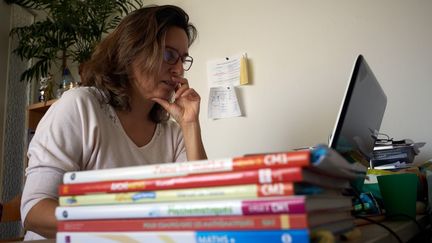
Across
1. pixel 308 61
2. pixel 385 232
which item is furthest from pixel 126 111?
pixel 308 61

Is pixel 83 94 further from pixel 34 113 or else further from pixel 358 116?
pixel 34 113

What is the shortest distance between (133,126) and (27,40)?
1.54 metres

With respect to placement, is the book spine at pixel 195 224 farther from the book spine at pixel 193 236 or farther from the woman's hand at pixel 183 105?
the woman's hand at pixel 183 105

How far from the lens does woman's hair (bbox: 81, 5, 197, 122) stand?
1064 millimetres

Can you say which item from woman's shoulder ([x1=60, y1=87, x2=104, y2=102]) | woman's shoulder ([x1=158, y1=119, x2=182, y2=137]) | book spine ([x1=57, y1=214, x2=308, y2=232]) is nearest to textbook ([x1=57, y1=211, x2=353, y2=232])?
book spine ([x1=57, y1=214, x2=308, y2=232])

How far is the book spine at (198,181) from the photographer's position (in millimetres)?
342

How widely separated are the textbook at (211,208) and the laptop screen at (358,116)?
17 centimetres

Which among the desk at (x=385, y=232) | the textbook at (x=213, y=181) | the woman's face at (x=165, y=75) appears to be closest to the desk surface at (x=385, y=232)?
the desk at (x=385, y=232)

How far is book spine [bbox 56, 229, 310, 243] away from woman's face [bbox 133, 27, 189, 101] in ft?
2.32

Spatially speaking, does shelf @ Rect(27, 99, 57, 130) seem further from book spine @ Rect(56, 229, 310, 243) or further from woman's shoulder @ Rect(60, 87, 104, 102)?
book spine @ Rect(56, 229, 310, 243)

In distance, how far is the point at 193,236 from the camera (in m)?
0.37

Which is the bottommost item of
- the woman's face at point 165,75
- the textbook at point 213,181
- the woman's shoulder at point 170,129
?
the textbook at point 213,181

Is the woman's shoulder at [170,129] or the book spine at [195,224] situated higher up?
the woman's shoulder at [170,129]

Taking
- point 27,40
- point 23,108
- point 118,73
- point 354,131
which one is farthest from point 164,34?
point 23,108
